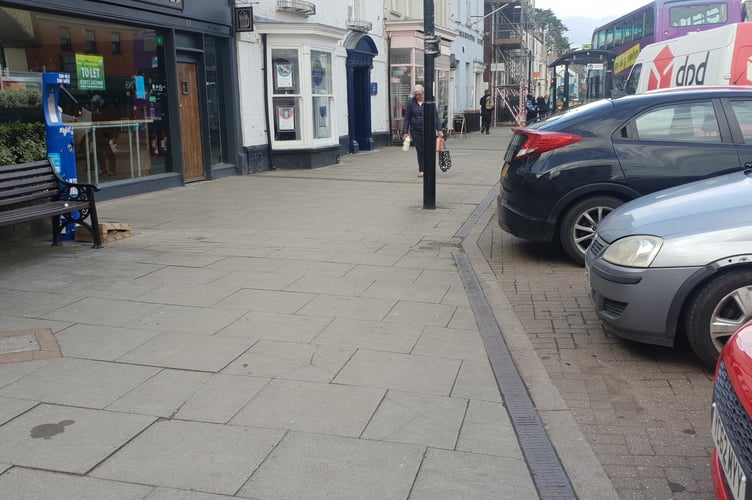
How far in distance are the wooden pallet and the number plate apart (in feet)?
23.2

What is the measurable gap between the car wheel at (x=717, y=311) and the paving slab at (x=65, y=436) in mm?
3208

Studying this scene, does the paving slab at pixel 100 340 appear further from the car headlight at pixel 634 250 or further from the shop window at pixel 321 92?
the shop window at pixel 321 92

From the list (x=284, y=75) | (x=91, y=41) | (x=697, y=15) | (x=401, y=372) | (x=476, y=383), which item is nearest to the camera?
(x=476, y=383)

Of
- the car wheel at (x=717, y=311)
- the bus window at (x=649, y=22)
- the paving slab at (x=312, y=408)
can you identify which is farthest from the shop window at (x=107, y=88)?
the bus window at (x=649, y=22)

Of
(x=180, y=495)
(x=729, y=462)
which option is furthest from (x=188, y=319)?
(x=729, y=462)

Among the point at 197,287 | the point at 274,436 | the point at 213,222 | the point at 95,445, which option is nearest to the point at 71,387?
the point at 95,445

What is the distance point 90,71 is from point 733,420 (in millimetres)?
11176

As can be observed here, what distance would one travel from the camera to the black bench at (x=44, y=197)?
720 cm

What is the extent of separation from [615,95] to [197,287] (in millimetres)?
4754

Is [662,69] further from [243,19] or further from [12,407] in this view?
[12,407]

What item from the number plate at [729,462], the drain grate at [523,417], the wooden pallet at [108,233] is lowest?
the drain grate at [523,417]

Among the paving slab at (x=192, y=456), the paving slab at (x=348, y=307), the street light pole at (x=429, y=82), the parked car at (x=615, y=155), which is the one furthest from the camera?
the street light pole at (x=429, y=82)

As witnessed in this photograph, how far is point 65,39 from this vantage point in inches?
425

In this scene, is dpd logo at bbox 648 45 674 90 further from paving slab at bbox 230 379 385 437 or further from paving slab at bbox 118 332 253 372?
paving slab at bbox 230 379 385 437
